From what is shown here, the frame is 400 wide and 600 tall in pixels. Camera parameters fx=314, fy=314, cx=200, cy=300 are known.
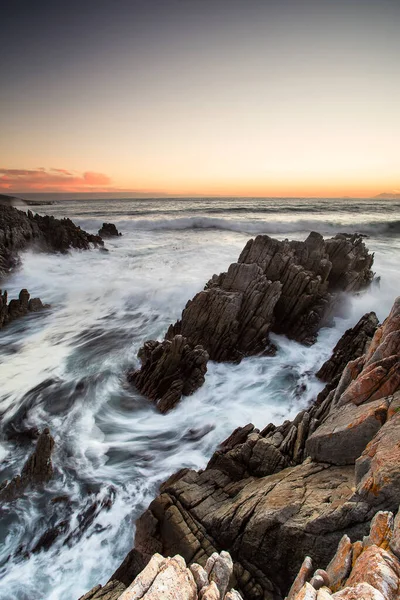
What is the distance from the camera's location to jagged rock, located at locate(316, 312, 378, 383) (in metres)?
13.3

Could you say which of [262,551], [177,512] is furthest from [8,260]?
[262,551]

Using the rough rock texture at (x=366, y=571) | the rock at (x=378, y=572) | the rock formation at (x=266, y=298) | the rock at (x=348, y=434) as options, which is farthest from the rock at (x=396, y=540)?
the rock formation at (x=266, y=298)

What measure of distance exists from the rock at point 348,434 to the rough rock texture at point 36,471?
25.2 ft

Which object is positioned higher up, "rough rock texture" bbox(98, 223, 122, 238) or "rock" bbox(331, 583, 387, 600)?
"rough rock texture" bbox(98, 223, 122, 238)

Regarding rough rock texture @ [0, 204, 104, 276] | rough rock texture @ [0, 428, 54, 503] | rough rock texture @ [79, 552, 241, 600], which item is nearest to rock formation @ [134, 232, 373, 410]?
rough rock texture @ [0, 428, 54, 503]

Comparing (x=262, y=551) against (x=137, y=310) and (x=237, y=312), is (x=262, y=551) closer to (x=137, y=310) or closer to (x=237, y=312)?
(x=237, y=312)

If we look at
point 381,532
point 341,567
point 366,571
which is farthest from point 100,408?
point 366,571

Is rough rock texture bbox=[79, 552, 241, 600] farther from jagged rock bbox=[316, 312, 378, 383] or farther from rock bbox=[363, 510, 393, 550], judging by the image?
jagged rock bbox=[316, 312, 378, 383]

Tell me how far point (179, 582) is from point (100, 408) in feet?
33.0

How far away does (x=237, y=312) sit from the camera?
1541cm

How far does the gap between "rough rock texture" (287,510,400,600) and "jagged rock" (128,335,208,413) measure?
29.9ft

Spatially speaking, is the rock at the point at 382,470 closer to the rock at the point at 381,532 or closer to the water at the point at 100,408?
the rock at the point at 381,532

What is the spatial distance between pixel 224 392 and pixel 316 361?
515 cm

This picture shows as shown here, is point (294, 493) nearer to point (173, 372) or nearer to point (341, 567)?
point (341, 567)
